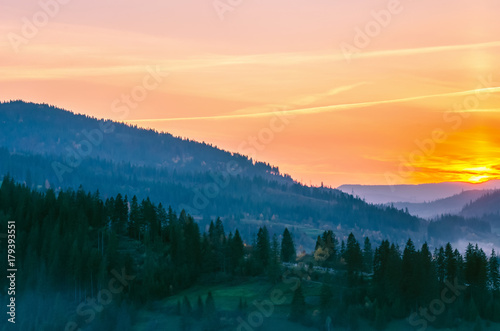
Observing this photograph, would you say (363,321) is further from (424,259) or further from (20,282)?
(20,282)

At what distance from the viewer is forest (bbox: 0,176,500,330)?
14525 cm


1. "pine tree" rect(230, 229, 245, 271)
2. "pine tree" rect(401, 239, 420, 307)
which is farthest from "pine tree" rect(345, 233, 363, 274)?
"pine tree" rect(230, 229, 245, 271)

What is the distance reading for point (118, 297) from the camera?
153 m

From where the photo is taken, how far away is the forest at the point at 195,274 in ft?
477

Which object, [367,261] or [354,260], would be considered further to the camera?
[367,261]

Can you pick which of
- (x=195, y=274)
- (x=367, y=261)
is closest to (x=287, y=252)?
(x=367, y=261)

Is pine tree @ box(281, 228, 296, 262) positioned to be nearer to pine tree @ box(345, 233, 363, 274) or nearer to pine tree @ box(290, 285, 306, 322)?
pine tree @ box(345, 233, 363, 274)

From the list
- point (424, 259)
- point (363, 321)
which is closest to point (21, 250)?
point (363, 321)

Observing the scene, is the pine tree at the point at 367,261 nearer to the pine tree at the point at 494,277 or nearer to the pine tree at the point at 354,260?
the pine tree at the point at 354,260

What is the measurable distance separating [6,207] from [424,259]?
9449 cm

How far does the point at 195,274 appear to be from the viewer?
550ft

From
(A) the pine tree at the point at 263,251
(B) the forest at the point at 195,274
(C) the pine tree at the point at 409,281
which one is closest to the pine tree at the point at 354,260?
(B) the forest at the point at 195,274

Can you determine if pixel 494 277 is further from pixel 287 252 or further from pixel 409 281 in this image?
pixel 287 252

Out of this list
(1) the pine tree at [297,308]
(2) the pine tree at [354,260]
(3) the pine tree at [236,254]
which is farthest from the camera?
(3) the pine tree at [236,254]
